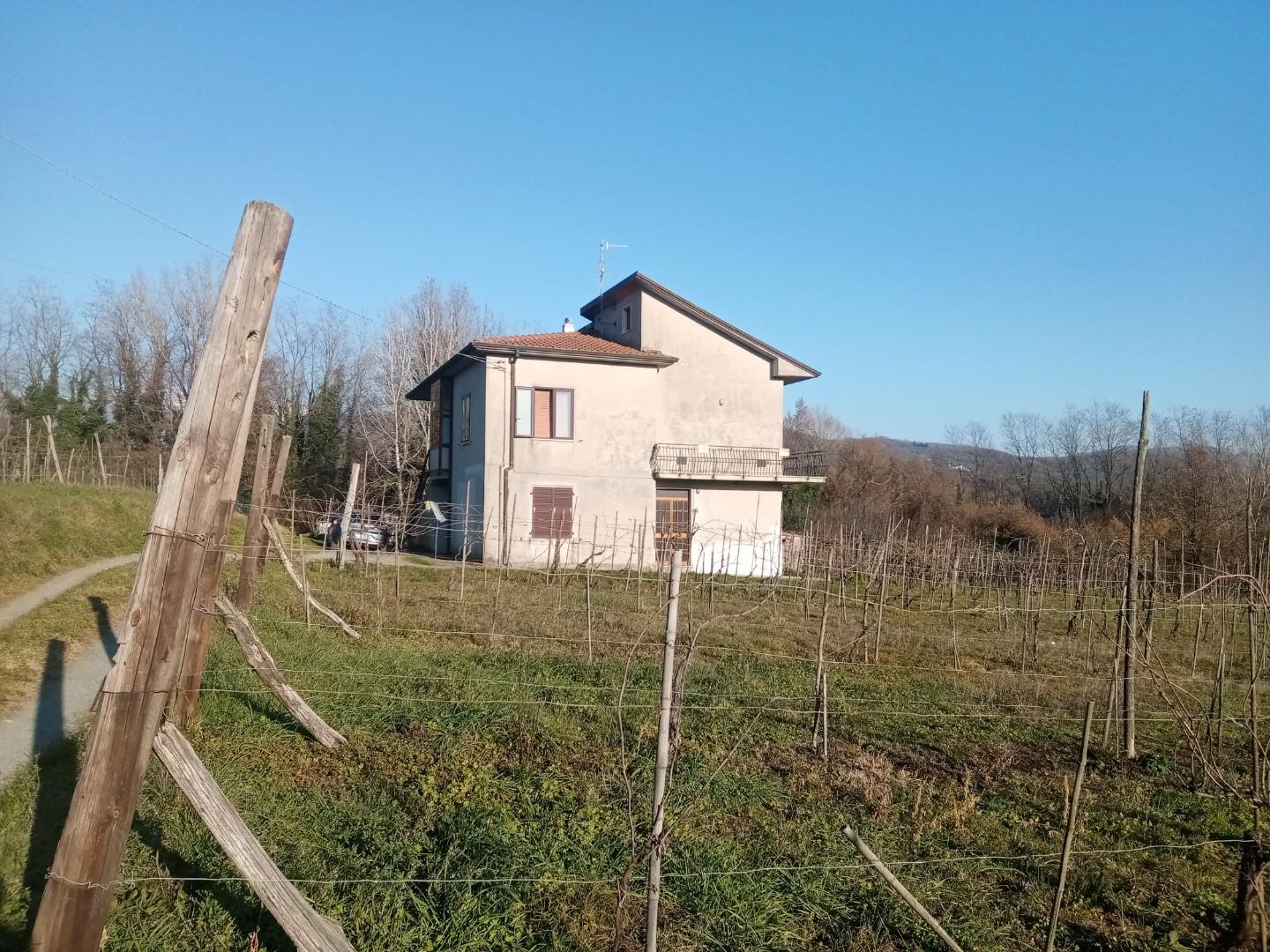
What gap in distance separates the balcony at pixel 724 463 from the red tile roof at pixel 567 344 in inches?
116

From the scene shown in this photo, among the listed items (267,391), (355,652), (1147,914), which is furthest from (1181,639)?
(267,391)

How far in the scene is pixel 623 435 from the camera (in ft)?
78.5

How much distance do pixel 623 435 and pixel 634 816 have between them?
1928 centimetres

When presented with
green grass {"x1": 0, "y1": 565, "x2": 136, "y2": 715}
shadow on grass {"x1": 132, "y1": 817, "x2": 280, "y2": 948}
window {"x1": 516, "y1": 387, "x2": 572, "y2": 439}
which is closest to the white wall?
window {"x1": 516, "y1": 387, "x2": 572, "y2": 439}

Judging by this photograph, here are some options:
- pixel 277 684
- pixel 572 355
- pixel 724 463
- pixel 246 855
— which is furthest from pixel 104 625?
pixel 724 463

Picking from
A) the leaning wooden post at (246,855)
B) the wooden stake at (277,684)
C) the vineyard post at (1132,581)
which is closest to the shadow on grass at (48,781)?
the leaning wooden post at (246,855)

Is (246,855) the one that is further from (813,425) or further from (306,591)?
(813,425)

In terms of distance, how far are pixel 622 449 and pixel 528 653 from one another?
14.6 meters

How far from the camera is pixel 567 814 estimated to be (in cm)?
482

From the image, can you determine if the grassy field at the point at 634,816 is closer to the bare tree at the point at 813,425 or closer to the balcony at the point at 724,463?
the balcony at the point at 724,463

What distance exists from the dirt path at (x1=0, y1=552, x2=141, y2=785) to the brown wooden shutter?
14.2 metres

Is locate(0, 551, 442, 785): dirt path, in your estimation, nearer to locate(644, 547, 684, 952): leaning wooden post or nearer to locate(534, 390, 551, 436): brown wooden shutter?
locate(644, 547, 684, 952): leaning wooden post

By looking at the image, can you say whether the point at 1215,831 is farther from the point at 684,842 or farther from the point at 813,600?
the point at 813,600

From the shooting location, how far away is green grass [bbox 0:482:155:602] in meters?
12.0
